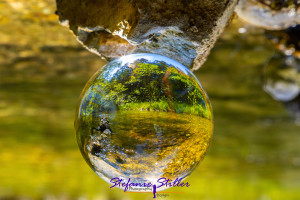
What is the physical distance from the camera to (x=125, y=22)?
0.73 meters

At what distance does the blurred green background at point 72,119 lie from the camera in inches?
77.5

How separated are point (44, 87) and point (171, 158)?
2260mm

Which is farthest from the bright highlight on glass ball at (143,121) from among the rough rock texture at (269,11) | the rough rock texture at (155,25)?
the rough rock texture at (269,11)

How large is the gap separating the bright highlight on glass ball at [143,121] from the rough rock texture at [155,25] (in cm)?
8

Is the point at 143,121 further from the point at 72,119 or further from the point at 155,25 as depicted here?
the point at 72,119

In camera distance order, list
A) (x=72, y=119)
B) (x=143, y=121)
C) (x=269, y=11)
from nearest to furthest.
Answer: (x=143, y=121)
(x=269, y=11)
(x=72, y=119)

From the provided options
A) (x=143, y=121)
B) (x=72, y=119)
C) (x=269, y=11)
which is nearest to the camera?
(x=143, y=121)

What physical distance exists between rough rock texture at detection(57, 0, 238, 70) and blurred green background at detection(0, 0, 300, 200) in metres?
0.78

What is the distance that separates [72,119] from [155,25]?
2.77 metres

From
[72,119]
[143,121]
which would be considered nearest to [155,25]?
[143,121]

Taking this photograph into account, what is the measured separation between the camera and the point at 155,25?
2.34 ft

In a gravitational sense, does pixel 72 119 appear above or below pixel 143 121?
below

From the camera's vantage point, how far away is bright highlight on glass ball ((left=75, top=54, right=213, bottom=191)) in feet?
2.06

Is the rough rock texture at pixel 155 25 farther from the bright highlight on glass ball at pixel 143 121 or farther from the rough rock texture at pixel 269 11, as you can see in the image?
the rough rock texture at pixel 269 11
